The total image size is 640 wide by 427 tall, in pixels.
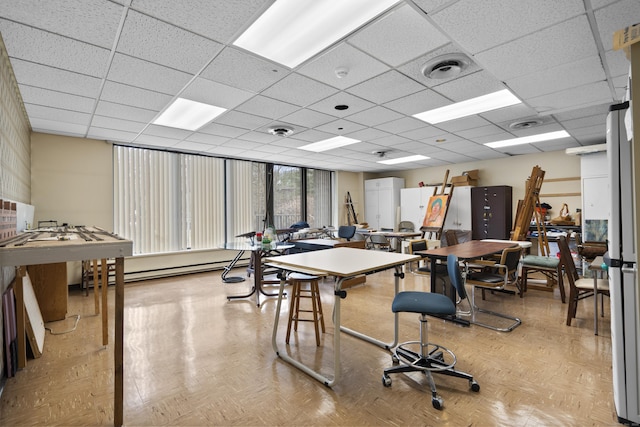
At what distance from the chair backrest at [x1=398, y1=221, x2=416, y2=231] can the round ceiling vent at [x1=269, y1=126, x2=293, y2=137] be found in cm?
493

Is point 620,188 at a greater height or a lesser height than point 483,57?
lesser

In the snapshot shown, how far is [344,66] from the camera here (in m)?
2.73

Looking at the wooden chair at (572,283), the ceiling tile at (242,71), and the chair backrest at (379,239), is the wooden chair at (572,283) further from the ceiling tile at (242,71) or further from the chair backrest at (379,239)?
the chair backrest at (379,239)

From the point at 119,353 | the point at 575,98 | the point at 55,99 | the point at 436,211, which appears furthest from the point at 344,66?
the point at 436,211

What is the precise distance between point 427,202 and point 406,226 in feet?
2.91

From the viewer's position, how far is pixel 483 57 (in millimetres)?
2623

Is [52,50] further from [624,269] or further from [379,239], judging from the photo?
[379,239]

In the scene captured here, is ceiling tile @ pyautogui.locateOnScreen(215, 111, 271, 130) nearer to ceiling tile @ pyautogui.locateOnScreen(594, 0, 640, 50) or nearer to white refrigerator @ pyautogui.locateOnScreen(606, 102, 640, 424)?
ceiling tile @ pyautogui.locateOnScreen(594, 0, 640, 50)

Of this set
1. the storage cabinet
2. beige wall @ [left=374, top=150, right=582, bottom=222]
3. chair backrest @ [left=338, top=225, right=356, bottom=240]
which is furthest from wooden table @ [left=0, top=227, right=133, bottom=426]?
beige wall @ [left=374, top=150, right=582, bottom=222]

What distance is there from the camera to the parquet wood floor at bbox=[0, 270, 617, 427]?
1929 mm

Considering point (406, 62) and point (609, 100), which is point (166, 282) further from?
point (609, 100)

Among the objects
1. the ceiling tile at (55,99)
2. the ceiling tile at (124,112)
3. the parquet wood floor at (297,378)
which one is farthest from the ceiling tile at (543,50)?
the ceiling tile at (55,99)

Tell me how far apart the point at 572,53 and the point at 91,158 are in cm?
674

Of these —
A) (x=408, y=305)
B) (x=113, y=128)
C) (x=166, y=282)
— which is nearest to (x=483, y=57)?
(x=408, y=305)
